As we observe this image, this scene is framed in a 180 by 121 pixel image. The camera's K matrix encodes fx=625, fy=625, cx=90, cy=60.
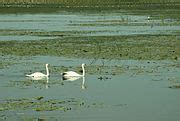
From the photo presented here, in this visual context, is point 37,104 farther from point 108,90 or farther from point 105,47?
point 105,47

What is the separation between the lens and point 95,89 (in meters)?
18.4

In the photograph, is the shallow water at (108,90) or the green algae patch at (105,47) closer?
the shallow water at (108,90)

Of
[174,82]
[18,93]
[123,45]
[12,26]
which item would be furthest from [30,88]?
[12,26]

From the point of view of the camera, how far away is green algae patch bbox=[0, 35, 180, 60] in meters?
25.1

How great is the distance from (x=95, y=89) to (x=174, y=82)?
2.50 metres

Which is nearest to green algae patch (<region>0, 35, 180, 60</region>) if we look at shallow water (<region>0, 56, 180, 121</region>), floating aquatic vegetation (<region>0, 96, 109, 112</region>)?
shallow water (<region>0, 56, 180, 121</region>)

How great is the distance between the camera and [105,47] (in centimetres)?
2786

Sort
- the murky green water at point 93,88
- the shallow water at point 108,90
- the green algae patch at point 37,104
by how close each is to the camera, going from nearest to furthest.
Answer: the shallow water at point 108,90 < the murky green water at point 93,88 < the green algae patch at point 37,104

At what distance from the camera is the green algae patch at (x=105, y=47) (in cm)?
2506

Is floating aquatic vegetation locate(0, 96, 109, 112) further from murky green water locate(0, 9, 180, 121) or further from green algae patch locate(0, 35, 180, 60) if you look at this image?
green algae patch locate(0, 35, 180, 60)

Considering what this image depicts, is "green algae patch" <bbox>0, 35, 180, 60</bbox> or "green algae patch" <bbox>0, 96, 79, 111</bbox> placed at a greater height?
"green algae patch" <bbox>0, 96, 79, 111</bbox>

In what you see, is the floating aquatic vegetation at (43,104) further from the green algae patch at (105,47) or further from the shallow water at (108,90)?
the green algae patch at (105,47)

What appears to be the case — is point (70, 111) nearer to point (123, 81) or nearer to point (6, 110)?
point (6, 110)

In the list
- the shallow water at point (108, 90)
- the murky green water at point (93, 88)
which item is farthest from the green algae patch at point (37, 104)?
the shallow water at point (108, 90)
